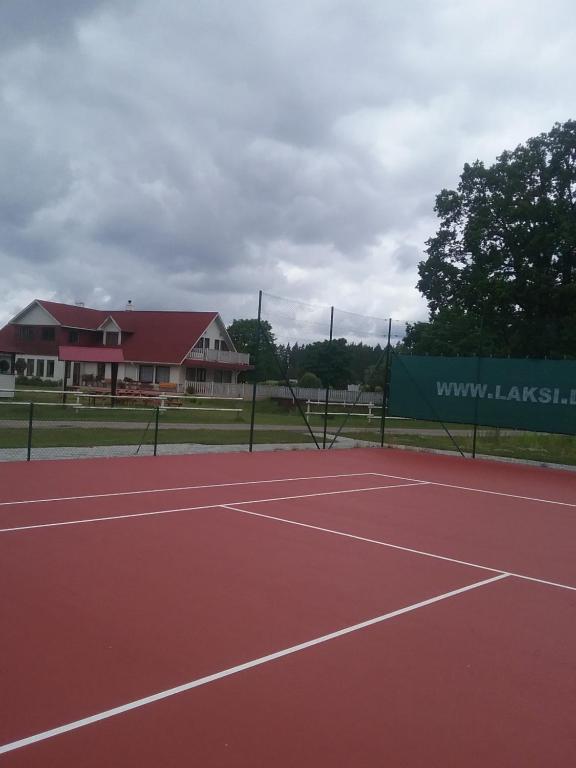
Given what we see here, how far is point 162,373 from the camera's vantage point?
133ft

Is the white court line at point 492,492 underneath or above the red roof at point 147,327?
underneath

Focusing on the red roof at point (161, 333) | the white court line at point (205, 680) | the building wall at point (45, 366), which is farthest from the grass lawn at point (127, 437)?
the building wall at point (45, 366)

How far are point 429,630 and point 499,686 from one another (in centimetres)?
89

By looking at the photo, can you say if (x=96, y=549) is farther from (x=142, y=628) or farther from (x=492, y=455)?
(x=492, y=455)

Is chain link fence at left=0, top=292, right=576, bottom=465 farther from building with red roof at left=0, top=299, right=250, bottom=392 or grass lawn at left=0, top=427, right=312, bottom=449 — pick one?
building with red roof at left=0, top=299, right=250, bottom=392

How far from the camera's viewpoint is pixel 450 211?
31.0 meters

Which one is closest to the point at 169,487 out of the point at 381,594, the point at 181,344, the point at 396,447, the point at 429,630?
the point at 381,594

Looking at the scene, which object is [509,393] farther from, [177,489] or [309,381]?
[309,381]

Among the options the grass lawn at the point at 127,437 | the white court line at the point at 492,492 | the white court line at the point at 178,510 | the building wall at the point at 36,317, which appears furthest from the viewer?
the building wall at the point at 36,317

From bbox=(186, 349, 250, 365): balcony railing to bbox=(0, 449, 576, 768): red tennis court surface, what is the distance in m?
31.1

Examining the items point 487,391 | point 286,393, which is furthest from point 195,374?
point 487,391

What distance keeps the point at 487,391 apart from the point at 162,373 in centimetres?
2591

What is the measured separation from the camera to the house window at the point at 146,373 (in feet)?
133

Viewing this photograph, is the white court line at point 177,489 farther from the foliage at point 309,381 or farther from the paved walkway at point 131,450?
the foliage at point 309,381
